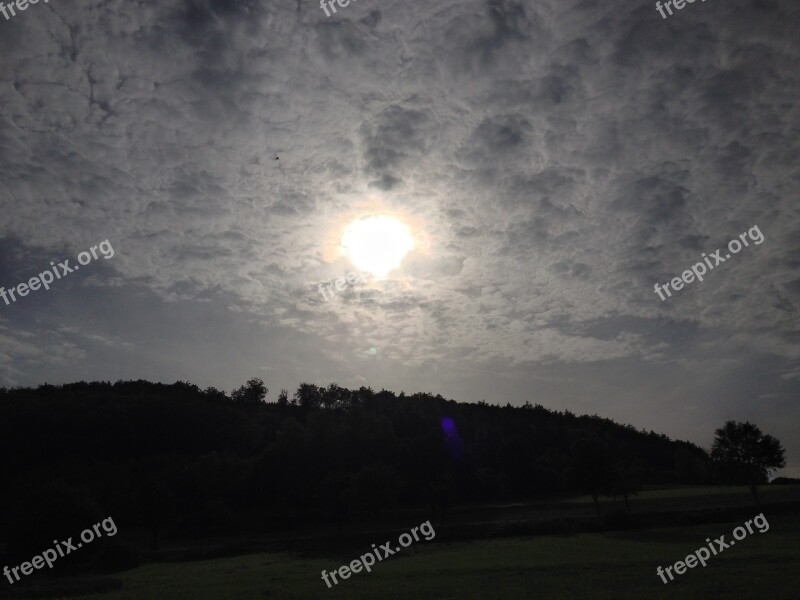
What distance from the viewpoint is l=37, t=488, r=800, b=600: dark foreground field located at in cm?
3008

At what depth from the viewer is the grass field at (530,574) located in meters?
30.0

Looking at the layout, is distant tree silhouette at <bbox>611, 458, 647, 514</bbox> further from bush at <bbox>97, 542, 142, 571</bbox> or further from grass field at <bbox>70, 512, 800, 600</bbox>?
bush at <bbox>97, 542, 142, 571</bbox>

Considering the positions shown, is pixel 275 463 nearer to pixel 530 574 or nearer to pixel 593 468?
pixel 593 468

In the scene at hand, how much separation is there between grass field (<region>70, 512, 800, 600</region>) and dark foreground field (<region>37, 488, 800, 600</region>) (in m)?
0.07

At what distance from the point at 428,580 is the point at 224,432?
142191 millimetres

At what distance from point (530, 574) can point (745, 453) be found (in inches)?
2935

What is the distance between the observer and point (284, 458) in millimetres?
127625

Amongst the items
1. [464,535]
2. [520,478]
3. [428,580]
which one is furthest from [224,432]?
[428,580]

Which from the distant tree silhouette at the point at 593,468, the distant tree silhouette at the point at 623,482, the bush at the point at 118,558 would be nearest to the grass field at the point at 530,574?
the bush at the point at 118,558

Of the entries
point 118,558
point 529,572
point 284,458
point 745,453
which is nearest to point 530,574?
point 529,572

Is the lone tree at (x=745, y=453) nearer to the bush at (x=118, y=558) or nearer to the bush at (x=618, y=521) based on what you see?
the bush at (x=618, y=521)

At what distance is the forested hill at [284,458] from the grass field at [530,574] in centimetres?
3347

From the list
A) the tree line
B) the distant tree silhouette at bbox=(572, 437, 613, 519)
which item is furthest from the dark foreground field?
the tree line

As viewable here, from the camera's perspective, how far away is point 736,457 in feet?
302
